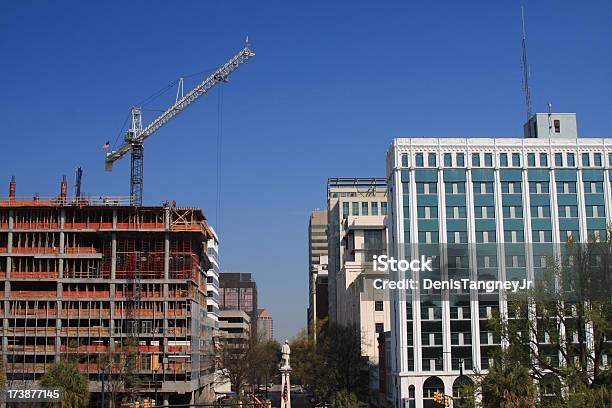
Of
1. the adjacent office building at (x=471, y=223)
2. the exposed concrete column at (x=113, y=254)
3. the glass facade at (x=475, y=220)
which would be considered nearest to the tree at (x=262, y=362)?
the exposed concrete column at (x=113, y=254)

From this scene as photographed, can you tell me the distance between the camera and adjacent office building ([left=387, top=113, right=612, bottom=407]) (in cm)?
9662

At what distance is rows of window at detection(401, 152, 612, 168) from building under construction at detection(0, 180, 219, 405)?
34.6 m

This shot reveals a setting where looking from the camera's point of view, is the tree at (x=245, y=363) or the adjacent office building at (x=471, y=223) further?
the tree at (x=245, y=363)

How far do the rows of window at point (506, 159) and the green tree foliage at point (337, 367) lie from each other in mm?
33076

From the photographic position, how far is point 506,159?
10056 centimetres

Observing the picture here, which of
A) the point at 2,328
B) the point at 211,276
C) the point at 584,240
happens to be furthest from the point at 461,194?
the point at 211,276

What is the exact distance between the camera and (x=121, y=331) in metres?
112

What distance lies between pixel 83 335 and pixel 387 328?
4577 cm

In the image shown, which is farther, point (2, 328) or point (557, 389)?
point (2, 328)

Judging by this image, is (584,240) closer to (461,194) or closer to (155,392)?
(461,194)

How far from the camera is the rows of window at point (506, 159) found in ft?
329

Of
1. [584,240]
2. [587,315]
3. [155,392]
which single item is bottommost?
[155,392]

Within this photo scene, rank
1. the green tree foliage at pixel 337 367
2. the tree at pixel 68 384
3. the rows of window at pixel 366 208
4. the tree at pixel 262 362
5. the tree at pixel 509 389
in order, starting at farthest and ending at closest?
1. the rows of window at pixel 366 208
2. the tree at pixel 262 362
3. the green tree foliage at pixel 337 367
4. the tree at pixel 68 384
5. the tree at pixel 509 389

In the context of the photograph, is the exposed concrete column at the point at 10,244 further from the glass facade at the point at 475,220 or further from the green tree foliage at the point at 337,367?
the glass facade at the point at 475,220
